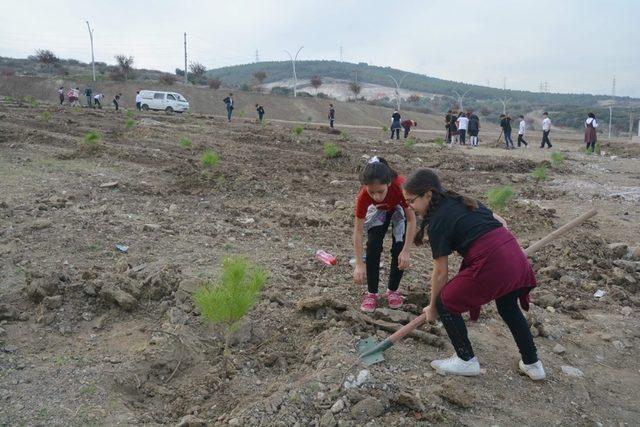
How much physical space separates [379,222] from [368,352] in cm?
102

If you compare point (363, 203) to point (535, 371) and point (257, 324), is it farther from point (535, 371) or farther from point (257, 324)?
point (535, 371)

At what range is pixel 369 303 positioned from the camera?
12.7 feet

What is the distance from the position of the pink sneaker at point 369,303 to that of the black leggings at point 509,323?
2.80ft

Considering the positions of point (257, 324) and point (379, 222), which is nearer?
point (257, 324)

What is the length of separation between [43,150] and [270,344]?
846cm

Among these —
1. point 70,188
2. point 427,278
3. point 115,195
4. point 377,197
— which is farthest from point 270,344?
point 70,188

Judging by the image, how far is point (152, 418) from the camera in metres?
2.76

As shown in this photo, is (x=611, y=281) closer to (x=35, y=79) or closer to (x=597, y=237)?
(x=597, y=237)

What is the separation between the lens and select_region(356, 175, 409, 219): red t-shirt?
355 cm

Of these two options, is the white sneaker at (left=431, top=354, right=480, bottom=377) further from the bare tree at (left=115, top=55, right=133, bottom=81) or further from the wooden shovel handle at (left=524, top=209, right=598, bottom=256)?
the bare tree at (left=115, top=55, right=133, bottom=81)

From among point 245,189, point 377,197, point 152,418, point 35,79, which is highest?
point 35,79

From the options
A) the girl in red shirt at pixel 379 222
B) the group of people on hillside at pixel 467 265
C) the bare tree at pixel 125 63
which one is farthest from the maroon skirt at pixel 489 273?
the bare tree at pixel 125 63

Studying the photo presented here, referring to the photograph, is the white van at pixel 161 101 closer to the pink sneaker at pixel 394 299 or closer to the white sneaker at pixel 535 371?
the pink sneaker at pixel 394 299

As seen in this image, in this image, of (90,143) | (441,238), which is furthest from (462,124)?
(441,238)
